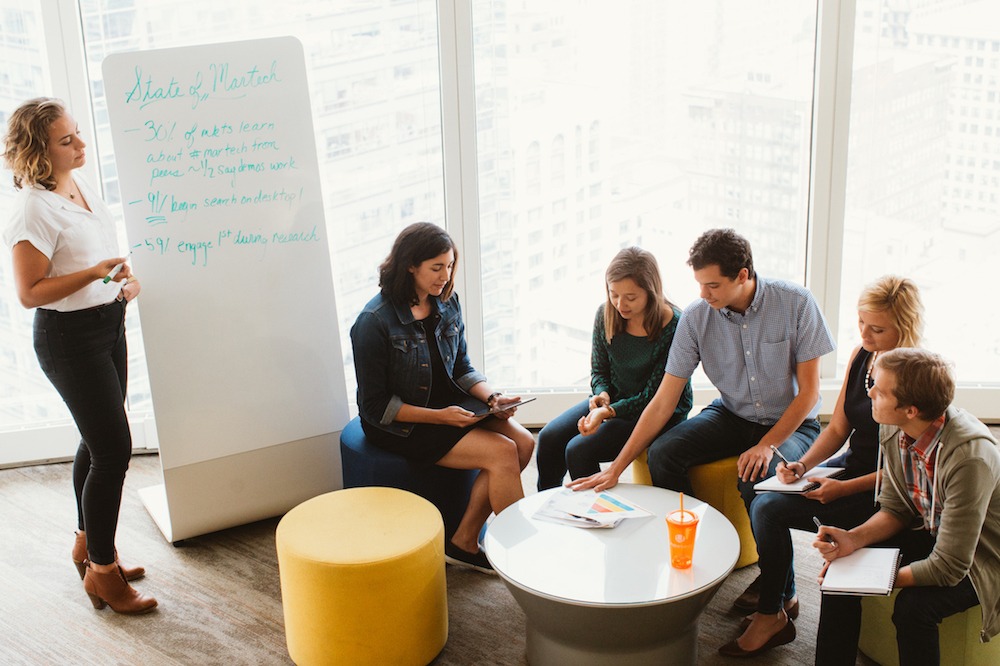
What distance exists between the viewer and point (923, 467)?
228 centimetres

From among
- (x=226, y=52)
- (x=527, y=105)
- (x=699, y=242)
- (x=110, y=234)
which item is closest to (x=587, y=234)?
(x=527, y=105)

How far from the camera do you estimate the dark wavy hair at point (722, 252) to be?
2.76 meters

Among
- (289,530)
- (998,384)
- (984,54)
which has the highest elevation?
(984,54)

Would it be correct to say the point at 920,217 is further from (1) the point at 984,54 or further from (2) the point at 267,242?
(2) the point at 267,242

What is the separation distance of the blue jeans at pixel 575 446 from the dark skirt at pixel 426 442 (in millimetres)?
335

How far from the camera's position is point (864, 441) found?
2.64 metres

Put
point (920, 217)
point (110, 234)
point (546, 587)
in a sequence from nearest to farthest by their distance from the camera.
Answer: point (546, 587) < point (110, 234) < point (920, 217)

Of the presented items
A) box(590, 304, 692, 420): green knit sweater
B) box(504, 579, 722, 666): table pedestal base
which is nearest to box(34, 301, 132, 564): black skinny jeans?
box(504, 579, 722, 666): table pedestal base

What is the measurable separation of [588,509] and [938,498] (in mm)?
885

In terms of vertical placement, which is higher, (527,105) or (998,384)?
(527,105)

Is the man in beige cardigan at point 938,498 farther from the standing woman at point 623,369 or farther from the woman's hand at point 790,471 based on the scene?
the standing woman at point 623,369

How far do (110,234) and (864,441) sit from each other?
87.1 inches

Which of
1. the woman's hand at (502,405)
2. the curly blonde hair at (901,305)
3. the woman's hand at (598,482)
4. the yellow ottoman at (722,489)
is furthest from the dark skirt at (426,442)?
the curly blonde hair at (901,305)

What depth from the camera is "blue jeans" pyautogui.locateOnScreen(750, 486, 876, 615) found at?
2.56 metres
